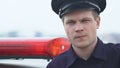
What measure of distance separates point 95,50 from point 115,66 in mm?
96

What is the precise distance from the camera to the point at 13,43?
211 cm

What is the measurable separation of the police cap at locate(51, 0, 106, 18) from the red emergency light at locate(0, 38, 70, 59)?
1.98 ft

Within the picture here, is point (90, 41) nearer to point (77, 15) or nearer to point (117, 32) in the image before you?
point (77, 15)

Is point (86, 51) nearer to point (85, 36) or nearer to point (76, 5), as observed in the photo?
point (85, 36)

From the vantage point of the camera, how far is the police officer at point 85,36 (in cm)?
115

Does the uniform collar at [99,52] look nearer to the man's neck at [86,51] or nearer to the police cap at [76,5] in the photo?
the man's neck at [86,51]

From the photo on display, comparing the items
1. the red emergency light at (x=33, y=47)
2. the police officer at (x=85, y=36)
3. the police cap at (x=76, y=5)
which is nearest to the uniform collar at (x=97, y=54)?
the police officer at (x=85, y=36)

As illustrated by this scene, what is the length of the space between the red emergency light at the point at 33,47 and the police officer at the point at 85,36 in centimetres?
59

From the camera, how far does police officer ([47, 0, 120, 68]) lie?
1.15 metres

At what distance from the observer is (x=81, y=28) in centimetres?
114

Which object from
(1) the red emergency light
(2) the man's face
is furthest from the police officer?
(1) the red emergency light

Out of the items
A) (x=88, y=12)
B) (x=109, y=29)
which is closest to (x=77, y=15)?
(x=88, y=12)

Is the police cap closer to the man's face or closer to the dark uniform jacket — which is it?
the man's face

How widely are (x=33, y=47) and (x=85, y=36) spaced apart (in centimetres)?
90
